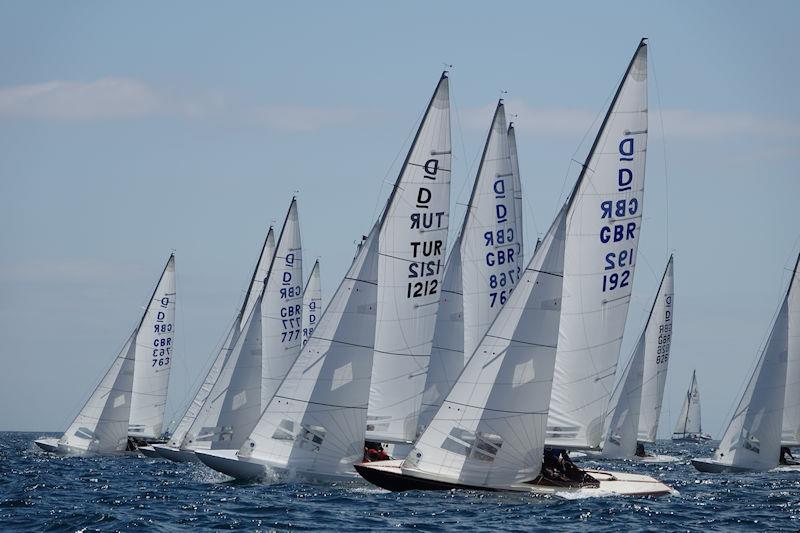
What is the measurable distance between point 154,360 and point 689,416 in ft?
292

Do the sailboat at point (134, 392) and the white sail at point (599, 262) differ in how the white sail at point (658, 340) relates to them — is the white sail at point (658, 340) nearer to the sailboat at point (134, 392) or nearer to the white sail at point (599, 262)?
the sailboat at point (134, 392)

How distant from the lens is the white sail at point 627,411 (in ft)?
194

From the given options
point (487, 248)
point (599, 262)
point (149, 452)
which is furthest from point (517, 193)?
point (149, 452)

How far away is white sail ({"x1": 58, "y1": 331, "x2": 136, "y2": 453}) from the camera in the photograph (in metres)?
54.3

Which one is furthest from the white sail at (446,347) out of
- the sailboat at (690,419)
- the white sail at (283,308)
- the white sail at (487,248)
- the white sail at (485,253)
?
the sailboat at (690,419)

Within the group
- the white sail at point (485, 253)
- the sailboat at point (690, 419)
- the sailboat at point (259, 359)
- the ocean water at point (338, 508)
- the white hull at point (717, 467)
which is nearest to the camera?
the ocean water at point (338, 508)

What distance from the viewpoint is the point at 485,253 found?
39.9 m

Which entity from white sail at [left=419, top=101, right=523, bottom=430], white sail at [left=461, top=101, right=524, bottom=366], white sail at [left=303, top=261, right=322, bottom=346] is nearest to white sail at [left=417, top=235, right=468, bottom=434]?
white sail at [left=419, top=101, right=523, bottom=430]

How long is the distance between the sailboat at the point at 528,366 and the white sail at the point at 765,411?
16709 mm

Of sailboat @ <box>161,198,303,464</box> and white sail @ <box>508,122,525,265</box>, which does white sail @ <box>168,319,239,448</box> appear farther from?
white sail @ <box>508,122,525,265</box>

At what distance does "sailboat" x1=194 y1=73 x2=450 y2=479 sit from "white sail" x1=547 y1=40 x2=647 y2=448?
15.5ft

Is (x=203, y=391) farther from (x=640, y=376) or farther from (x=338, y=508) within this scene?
(x=338, y=508)

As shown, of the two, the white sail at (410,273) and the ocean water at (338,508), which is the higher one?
the white sail at (410,273)

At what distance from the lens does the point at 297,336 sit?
4706cm
